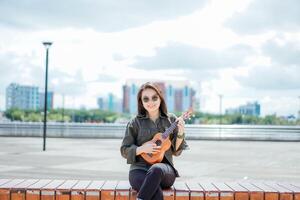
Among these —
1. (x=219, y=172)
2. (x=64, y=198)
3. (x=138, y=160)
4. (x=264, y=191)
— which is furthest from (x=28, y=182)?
(x=219, y=172)

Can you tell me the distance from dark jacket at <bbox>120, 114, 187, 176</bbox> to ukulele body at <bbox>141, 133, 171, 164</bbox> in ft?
0.29

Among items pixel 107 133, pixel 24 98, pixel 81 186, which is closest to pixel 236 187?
pixel 81 186

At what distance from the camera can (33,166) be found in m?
15.1

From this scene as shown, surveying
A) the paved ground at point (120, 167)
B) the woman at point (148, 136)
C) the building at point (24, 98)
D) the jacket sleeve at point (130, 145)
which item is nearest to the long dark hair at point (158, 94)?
the woman at point (148, 136)

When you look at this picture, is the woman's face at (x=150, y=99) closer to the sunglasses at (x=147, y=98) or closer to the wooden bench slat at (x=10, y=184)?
the sunglasses at (x=147, y=98)

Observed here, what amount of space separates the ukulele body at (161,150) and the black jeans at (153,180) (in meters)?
0.11

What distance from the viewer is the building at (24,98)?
15357 centimetres

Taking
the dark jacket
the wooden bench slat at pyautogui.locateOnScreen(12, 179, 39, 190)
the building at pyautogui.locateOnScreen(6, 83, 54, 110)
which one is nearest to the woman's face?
the dark jacket

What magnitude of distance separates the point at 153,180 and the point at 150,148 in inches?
16.3

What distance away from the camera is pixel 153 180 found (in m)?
5.35

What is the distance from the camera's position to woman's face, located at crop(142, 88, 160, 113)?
19.1 ft

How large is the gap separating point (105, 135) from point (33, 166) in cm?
1988

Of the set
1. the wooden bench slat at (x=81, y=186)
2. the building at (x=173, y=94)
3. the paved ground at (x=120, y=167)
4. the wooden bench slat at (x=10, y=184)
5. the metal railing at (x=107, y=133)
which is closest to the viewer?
the wooden bench slat at (x=81, y=186)

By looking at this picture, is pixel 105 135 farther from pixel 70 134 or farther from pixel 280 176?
pixel 280 176
